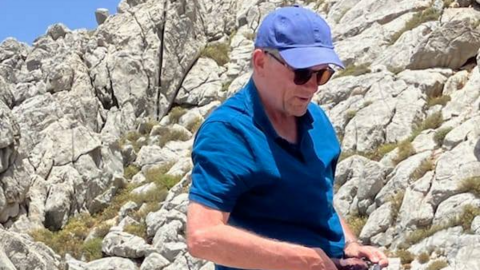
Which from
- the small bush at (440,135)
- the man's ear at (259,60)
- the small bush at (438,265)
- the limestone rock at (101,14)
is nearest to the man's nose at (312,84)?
the man's ear at (259,60)

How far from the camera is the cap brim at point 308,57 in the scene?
276 centimetres

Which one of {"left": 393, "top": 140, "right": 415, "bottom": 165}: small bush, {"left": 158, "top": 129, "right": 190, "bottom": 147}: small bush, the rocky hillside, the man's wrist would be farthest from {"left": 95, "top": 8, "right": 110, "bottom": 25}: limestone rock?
the man's wrist

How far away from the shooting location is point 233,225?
9.27 feet

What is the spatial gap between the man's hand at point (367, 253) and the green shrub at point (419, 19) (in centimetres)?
2250

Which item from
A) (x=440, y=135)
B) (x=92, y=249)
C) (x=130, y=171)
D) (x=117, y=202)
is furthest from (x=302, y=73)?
(x=130, y=171)

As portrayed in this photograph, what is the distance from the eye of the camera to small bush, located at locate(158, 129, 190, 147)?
26.7m

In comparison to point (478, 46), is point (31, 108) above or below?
above

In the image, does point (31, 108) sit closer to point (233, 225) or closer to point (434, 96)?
point (434, 96)

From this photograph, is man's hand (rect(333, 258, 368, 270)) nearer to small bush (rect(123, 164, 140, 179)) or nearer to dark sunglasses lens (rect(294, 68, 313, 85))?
dark sunglasses lens (rect(294, 68, 313, 85))

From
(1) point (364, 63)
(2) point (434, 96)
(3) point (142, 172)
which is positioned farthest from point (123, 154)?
(2) point (434, 96)

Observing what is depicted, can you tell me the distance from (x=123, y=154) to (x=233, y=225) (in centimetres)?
2362

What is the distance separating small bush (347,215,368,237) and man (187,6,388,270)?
13902 mm

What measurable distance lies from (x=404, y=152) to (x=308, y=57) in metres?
16.2

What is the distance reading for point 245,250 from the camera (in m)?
2.60
